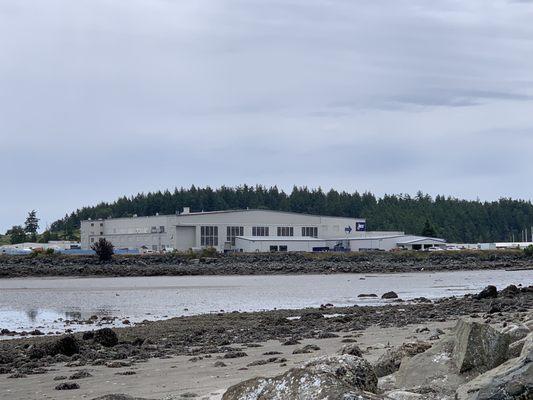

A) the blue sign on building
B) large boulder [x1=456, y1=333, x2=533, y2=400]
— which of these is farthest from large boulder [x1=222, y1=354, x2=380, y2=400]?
the blue sign on building

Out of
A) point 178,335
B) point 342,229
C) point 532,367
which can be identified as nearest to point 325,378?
point 532,367

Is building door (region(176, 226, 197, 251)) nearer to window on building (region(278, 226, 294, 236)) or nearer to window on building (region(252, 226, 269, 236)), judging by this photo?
window on building (region(252, 226, 269, 236))

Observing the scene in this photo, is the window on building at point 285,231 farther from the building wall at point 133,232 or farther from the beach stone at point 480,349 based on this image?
the beach stone at point 480,349

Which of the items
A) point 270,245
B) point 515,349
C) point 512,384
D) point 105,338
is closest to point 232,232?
point 270,245

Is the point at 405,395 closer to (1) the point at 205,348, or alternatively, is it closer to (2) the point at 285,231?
(1) the point at 205,348

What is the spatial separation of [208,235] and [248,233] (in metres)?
6.84

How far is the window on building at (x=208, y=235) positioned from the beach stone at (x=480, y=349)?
121 metres

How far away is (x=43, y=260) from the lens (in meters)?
113

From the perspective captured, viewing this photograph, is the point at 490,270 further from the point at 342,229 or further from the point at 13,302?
the point at 13,302

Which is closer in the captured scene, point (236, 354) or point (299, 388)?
point (299, 388)

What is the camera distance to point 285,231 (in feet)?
454

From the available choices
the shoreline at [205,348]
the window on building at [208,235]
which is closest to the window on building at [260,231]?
the window on building at [208,235]

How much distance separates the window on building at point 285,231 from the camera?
138 meters

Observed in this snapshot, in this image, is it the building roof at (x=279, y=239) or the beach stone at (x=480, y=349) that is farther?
the building roof at (x=279, y=239)
